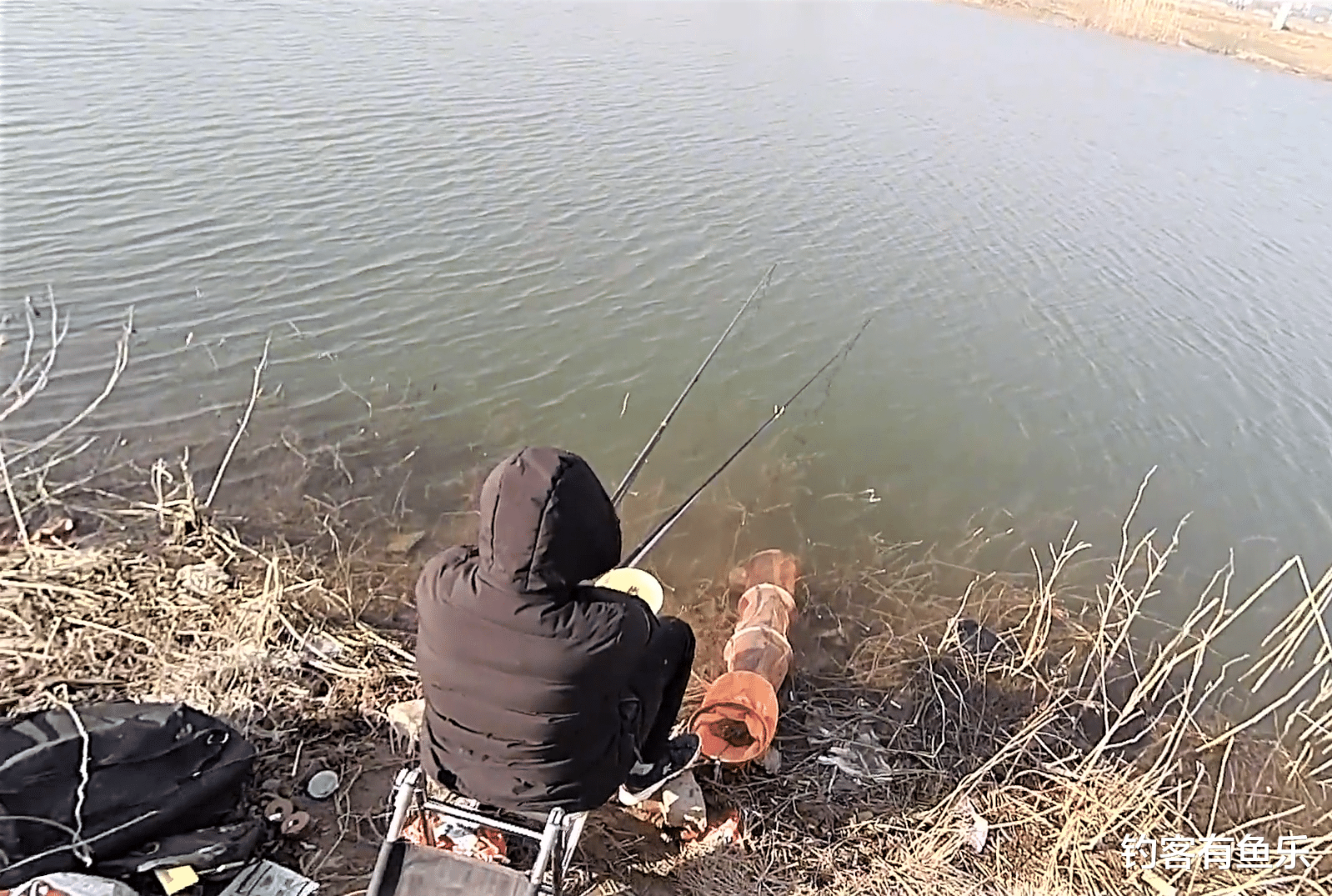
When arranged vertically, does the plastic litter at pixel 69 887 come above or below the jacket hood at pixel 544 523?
below

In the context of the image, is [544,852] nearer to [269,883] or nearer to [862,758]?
[269,883]

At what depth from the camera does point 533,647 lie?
231 centimetres

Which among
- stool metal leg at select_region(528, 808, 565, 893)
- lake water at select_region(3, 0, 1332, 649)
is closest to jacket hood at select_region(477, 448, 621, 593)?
stool metal leg at select_region(528, 808, 565, 893)

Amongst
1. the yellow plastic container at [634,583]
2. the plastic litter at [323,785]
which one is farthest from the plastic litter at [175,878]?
the yellow plastic container at [634,583]

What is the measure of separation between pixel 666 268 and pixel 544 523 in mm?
6270

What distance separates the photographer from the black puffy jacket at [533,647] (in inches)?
86.4

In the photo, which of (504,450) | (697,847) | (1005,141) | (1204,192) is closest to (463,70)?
(1005,141)

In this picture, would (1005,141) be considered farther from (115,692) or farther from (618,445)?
(115,692)

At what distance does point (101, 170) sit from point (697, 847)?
770 centimetres

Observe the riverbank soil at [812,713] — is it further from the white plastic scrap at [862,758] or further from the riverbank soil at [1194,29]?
the riverbank soil at [1194,29]

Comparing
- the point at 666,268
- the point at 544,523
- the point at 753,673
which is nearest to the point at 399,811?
the point at 544,523

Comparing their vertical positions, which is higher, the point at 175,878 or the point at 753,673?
the point at 753,673

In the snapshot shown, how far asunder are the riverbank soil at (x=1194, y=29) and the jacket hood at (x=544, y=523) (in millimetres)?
23560

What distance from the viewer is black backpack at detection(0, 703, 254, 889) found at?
8.59 ft
